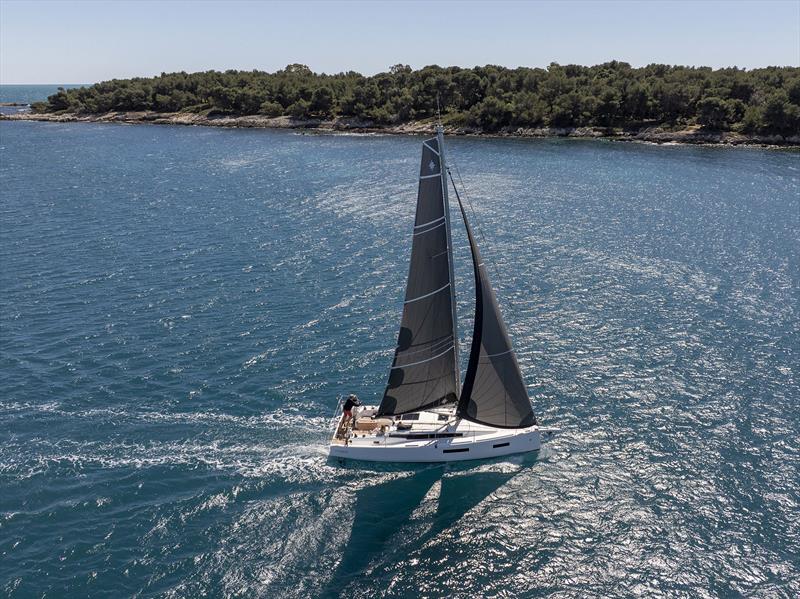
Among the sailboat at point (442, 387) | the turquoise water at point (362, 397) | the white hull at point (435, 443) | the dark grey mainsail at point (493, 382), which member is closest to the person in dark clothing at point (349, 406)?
the sailboat at point (442, 387)

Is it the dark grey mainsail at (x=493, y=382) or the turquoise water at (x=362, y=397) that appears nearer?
the turquoise water at (x=362, y=397)

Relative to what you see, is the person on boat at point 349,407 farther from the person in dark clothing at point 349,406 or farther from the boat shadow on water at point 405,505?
the boat shadow on water at point 405,505

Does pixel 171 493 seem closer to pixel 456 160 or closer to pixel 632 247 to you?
pixel 632 247

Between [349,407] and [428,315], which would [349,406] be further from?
[428,315]

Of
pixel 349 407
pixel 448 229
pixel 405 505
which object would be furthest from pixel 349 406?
pixel 448 229

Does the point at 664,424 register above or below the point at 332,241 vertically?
below

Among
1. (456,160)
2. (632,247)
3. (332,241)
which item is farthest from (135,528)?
(456,160)

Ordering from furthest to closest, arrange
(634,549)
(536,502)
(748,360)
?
1. (748,360)
2. (536,502)
3. (634,549)
